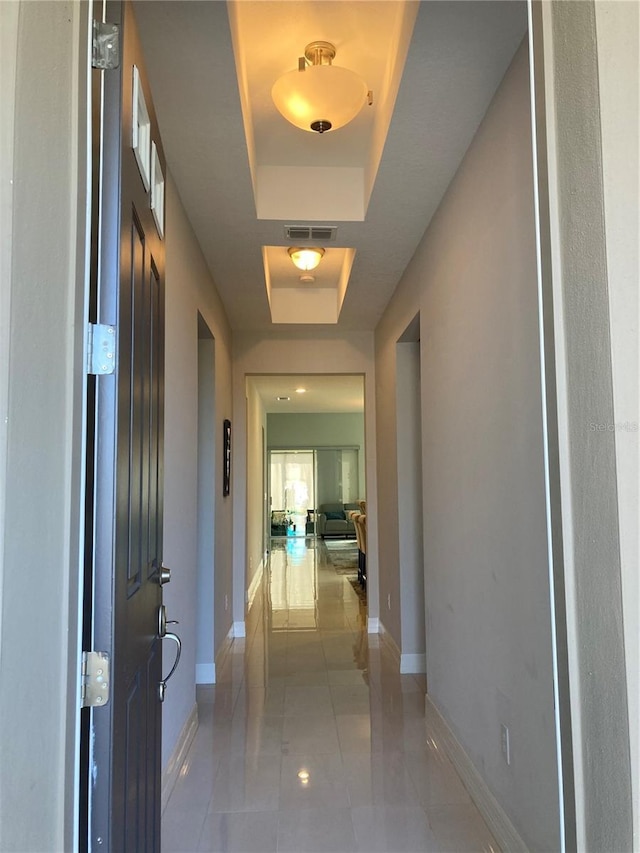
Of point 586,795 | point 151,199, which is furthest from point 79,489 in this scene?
point 586,795

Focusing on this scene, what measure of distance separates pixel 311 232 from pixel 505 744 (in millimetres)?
2520

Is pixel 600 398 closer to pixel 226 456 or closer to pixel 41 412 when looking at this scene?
pixel 41 412

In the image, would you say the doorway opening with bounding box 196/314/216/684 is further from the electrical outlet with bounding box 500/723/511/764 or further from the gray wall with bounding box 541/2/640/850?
the gray wall with bounding box 541/2/640/850

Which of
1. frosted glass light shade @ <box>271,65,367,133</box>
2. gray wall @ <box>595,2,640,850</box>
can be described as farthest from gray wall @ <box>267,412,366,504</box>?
gray wall @ <box>595,2,640,850</box>

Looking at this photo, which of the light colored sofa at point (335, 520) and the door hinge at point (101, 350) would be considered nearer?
the door hinge at point (101, 350)

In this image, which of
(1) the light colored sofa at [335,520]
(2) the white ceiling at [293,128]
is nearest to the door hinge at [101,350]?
(2) the white ceiling at [293,128]

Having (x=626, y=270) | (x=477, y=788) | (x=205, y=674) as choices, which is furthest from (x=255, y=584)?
(x=626, y=270)

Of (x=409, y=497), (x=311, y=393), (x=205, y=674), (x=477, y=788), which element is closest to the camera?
(x=477, y=788)

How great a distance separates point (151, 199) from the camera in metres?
1.50

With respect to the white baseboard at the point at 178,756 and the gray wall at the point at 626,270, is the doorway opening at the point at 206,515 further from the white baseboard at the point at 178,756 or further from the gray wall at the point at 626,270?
the gray wall at the point at 626,270

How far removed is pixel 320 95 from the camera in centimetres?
218

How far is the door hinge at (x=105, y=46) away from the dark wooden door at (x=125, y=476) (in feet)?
0.08

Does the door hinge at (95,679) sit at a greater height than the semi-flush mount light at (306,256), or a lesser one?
lesser

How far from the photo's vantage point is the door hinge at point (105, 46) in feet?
3.62
